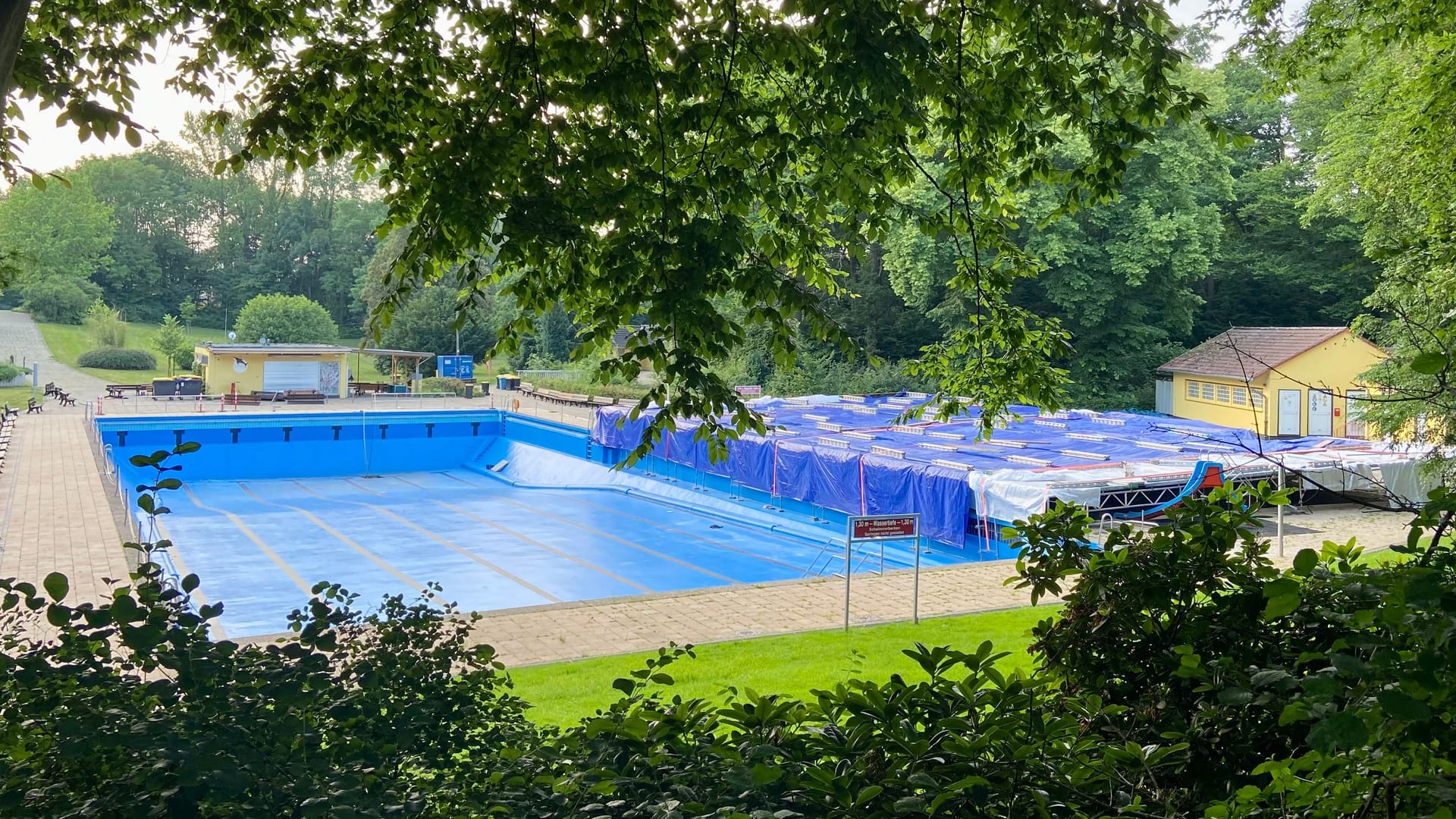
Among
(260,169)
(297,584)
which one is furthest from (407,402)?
(260,169)

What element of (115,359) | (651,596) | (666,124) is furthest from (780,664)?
(115,359)

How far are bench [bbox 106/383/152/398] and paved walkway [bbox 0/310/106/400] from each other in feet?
3.53

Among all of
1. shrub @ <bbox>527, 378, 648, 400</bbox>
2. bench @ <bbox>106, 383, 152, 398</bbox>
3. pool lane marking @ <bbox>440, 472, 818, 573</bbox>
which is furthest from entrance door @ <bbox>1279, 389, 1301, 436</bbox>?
bench @ <bbox>106, 383, 152, 398</bbox>

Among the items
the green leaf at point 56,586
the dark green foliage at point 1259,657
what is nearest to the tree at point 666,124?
the dark green foliage at point 1259,657

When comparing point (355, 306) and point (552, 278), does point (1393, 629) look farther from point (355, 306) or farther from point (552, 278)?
point (355, 306)

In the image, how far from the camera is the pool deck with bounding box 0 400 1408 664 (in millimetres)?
10555

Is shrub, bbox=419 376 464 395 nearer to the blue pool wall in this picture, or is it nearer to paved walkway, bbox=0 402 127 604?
the blue pool wall

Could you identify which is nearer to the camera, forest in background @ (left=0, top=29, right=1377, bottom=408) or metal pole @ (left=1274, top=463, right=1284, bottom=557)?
metal pole @ (left=1274, top=463, right=1284, bottom=557)

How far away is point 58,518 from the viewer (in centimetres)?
1658

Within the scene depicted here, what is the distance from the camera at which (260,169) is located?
82125 millimetres

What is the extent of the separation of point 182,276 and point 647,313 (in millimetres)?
77515

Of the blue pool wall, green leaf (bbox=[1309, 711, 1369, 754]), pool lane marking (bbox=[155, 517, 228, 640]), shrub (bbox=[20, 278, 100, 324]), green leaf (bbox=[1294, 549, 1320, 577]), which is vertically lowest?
pool lane marking (bbox=[155, 517, 228, 640])

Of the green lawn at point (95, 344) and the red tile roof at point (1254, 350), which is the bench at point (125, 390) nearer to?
the green lawn at point (95, 344)

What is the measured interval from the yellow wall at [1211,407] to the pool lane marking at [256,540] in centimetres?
2429
